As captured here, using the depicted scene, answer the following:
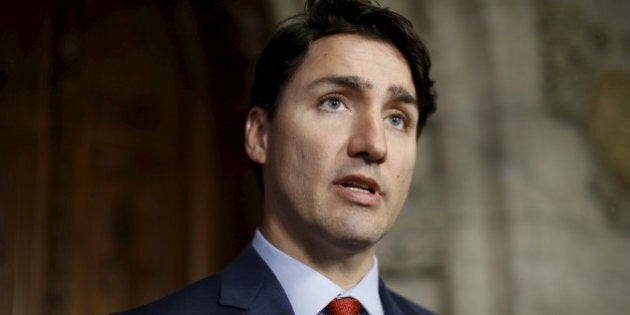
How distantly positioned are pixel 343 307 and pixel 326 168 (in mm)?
211

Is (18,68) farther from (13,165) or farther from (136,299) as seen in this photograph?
(136,299)

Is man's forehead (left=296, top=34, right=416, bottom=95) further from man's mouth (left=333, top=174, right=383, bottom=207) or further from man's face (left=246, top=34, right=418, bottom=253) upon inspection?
man's mouth (left=333, top=174, right=383, bottom=207)

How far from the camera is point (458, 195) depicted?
227cm

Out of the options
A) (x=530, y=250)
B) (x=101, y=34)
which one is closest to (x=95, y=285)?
(x=101, y=34)

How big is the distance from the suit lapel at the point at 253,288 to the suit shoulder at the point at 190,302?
2 cm

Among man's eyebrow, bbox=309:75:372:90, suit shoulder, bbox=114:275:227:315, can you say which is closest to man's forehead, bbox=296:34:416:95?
man's eyebrow, bbox=309:75:372:90

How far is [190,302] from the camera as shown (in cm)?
133

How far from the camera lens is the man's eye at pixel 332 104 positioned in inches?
54.0

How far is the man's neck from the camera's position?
1345 millimetres

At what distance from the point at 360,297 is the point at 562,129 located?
1085 millimetres

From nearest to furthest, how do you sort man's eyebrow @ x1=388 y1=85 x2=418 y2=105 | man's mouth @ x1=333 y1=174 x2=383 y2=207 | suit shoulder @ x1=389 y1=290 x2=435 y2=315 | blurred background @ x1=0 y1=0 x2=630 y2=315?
man's mouth @ x1=333 y1=174 x2=383 y2=207 < man's eyebrow @ x1=388 y1=85 x2=418 y2=105 < suit shoulder @ x1=389 y1=290 x2=435 y2=315 < blurred background @ x1=0 y1=0 x2=630 y2=315

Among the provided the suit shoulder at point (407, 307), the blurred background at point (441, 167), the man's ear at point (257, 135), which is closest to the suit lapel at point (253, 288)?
the man's ear at point (257, 135)

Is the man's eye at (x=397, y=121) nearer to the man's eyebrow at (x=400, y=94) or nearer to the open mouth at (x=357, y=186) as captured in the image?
the man's eyebrow at (x=400, y=94)

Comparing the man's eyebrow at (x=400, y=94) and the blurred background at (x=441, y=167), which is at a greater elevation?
the man's eyebrow at (x=400, y=94)
